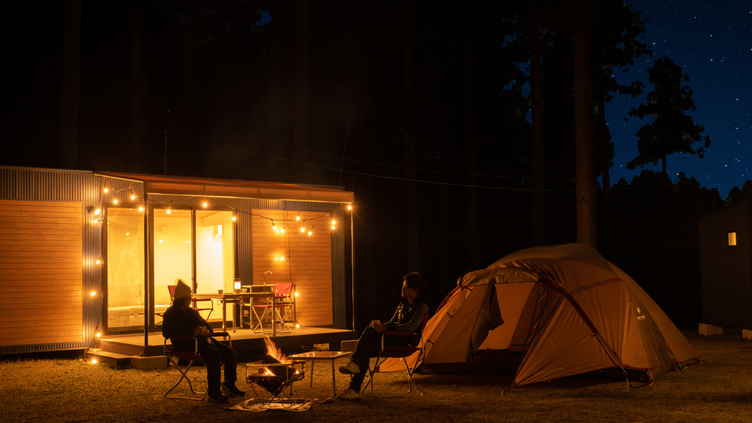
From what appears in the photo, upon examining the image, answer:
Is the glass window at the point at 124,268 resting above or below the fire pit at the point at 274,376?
above

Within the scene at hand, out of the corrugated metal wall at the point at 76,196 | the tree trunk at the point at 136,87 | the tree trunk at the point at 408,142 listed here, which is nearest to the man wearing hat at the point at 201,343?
the corrugated metal wall at the point at 76,196

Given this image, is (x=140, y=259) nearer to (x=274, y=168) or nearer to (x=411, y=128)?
(x=411, y=128)

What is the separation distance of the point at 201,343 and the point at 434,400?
7.07 feet

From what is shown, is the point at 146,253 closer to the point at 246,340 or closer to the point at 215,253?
the point at 246,340

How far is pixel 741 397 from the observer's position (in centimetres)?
577

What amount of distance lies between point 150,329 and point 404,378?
13.8 ft

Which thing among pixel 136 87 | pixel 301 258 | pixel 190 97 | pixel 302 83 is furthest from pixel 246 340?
pixel 190 97

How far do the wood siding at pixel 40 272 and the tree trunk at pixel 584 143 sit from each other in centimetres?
712

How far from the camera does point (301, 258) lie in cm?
1119

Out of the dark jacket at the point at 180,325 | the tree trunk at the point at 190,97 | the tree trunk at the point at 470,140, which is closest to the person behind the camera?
the dark jacket at the point at 180,325

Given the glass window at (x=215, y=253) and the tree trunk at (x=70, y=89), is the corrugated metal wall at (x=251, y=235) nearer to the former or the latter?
the glass window at (x=215, y=253)

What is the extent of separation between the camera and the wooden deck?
824 centimetres

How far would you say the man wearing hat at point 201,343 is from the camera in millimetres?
6004

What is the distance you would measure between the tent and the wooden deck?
2022 millimetres
